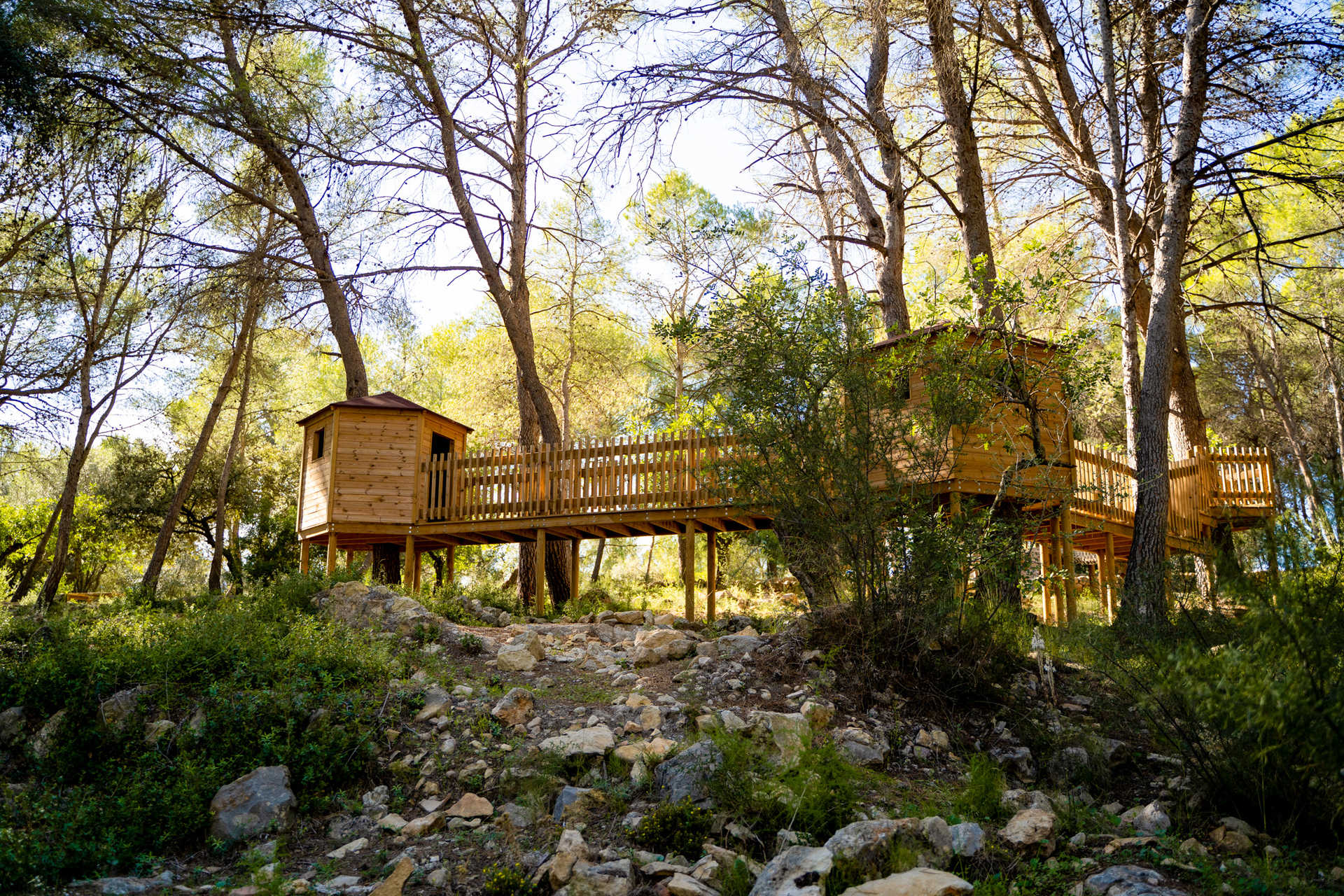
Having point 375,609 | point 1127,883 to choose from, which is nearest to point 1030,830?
point 1127,883

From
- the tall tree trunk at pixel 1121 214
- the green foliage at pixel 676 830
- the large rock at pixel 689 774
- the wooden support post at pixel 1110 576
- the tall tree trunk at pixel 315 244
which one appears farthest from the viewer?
the tall tree trunk at pixel 315 244

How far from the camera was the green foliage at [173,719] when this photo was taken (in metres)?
5.46

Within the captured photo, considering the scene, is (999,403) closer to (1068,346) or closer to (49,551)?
(1068,346)

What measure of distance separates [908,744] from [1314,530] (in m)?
2.75

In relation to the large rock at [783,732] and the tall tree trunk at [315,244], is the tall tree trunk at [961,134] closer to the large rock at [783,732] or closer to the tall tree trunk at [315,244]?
the large rock at [783,732]

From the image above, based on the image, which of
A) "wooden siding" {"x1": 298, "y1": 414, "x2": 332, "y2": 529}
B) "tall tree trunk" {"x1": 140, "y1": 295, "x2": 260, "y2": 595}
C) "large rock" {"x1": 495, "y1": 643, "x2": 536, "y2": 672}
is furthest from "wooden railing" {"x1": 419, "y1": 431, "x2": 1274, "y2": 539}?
Result: "large rock" {"x1": 495, "y1": 643, "x2": 536, "y2": 672}

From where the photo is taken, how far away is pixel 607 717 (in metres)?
6.77

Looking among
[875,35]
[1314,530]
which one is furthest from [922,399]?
[1314,530]

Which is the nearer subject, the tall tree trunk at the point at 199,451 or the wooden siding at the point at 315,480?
the wooden siding at the point at 315,480

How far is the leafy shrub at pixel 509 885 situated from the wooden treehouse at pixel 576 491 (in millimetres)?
7045

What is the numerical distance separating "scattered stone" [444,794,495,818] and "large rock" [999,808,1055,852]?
2.87 meters

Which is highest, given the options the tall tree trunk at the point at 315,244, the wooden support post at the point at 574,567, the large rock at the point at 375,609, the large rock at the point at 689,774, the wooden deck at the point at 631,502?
the tall tree trunk at the point at 315,244

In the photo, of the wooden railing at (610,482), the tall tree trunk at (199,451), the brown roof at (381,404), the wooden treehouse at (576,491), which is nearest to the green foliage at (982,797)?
the wooden treehouse at (576,491)

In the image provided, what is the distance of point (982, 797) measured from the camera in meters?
5.37
